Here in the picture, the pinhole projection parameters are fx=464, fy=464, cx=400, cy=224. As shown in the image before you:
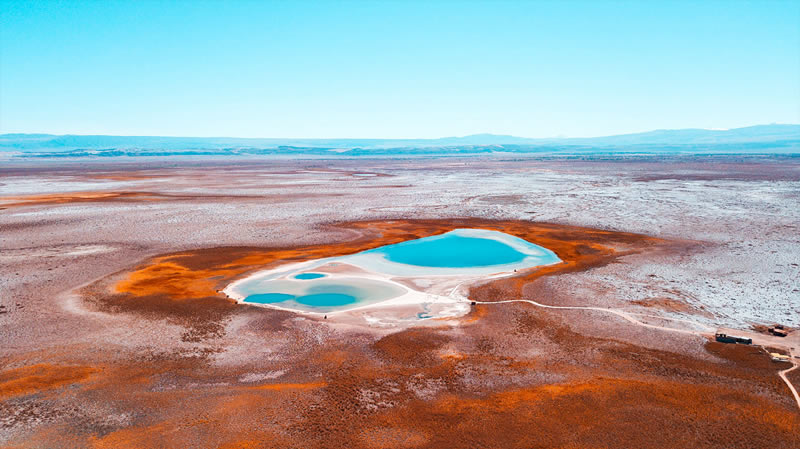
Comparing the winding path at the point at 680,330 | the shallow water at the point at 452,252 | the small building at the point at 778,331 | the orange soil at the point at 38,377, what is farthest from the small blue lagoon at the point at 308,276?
the small building at the point at 778,331

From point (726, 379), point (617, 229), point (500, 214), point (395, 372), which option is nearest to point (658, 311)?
point (726, 379)

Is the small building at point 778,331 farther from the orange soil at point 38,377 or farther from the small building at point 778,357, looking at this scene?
the orange soil at point 38,377

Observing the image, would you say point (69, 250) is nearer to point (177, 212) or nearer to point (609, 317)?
point (177, 212)

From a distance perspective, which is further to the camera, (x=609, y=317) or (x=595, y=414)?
(x=609, y=317)

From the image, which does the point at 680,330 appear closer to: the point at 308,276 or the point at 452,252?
the point at 452,252

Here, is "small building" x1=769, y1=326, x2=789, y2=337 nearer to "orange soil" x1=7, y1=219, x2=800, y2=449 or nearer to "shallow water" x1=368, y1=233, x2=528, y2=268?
"orange soil" x1=7, y1=219, x2=800, y2=449

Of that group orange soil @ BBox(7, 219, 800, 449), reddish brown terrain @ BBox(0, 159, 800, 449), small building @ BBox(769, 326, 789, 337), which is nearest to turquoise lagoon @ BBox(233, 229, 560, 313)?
reddish brown terrain @ BBox(0, 159, 800, 449)

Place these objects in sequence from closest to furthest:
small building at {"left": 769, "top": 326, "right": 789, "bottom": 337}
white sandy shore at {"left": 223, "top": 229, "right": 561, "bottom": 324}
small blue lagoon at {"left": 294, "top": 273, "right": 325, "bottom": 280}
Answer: small building at {"left": 769, "top": 326, "right": 789, "bottom": 337} < white sandy shore at {"left": 223, "top": 229, "right": 561, "bottom": 324} < small blue lagoon at {"left": 294, "top": 273, "right": 325, "bottom": 280}
